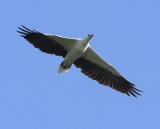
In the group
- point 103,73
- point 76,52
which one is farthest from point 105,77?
point 76,52

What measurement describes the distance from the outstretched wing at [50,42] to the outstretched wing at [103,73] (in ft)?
3.00

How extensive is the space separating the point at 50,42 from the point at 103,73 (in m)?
2.89

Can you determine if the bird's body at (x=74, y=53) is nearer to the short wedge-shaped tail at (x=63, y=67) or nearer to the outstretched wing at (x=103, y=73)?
the short wedge-shaped tail at (x=63, y=67)

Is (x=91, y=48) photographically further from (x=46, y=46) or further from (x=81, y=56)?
(x=46, y=46)

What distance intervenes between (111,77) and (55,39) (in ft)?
10.5

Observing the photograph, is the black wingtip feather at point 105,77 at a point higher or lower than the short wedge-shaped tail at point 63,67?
higher

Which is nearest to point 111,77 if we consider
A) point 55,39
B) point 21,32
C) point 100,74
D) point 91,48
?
point 100,74

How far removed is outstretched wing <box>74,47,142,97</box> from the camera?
20453 mm

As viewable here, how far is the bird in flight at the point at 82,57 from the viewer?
1964 cm

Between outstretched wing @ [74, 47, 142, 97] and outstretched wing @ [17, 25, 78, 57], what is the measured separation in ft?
3.00

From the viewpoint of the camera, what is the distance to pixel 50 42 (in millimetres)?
20000

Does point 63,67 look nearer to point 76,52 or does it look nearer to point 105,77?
point 76,52

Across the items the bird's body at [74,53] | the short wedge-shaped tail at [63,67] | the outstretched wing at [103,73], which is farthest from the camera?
the outstretched wing at [103,73]

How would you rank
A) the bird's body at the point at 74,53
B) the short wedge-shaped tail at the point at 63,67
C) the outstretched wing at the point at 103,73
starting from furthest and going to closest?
the outstretched wing at the point at 103,73, the short wedge-shaped tail at the point at 63,67, the bird's body at the point at 74,53
